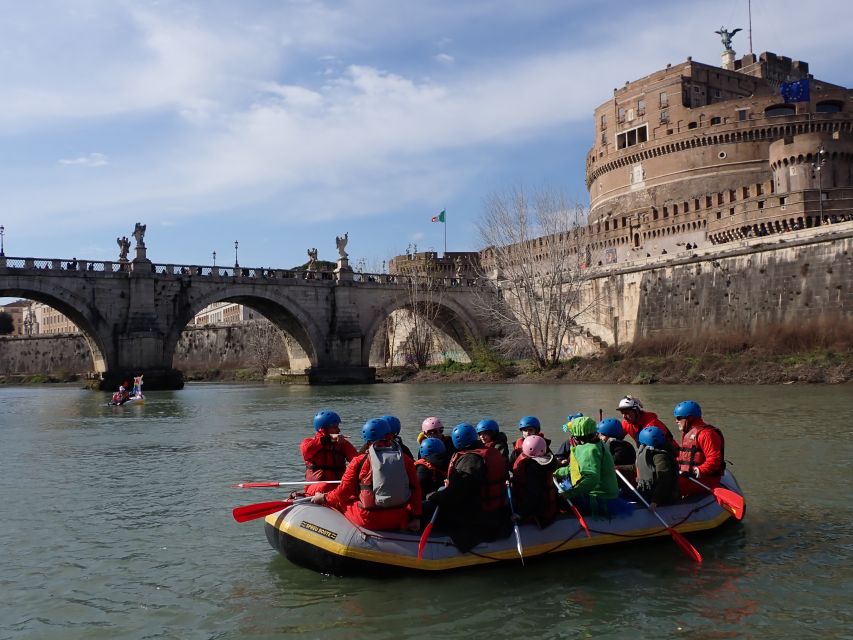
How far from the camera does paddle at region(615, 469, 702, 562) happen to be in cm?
812

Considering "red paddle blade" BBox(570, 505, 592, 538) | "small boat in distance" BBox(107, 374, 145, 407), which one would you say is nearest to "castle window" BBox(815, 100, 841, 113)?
"small boat in distance" BBox(107, 374, 145, 407)

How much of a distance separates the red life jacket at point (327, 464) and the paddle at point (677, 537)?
320cm

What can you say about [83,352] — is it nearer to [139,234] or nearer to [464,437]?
[139,234]

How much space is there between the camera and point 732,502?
931 centimetres

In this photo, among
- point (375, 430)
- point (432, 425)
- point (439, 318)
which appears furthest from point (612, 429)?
point (439, 318)

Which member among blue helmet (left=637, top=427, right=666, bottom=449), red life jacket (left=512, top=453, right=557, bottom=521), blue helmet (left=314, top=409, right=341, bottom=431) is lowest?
red life jacket (left=512, top=453, right=557, bottom=521)

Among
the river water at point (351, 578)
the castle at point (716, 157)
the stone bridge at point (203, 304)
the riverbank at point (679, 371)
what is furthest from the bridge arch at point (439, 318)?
the river water at point (351, 578)

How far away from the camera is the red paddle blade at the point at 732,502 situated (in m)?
9.26

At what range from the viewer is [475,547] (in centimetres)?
780

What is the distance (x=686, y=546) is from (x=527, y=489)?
1.73m

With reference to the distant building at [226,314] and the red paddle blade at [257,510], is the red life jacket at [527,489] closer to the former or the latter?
the red paddle blade at [257,510]

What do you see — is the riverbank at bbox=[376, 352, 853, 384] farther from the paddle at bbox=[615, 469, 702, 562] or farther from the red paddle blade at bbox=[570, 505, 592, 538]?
the red paddle blade at bbox=[570, 505, 592, 538]

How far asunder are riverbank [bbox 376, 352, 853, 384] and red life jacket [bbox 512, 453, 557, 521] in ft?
88.8

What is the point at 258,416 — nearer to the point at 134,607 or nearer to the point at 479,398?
the point at 479,398
